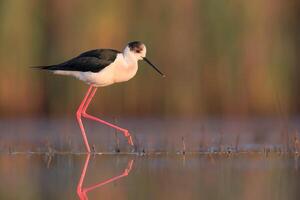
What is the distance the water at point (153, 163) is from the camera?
22.5 feet

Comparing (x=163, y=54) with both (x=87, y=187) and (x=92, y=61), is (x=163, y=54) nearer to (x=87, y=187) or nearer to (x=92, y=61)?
(x=92, y=61)

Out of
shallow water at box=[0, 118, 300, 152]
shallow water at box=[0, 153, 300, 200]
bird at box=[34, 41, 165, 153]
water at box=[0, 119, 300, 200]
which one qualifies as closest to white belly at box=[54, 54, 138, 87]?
bird at box=[34, 41, 165, 153]

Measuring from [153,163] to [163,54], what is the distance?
4.31 m

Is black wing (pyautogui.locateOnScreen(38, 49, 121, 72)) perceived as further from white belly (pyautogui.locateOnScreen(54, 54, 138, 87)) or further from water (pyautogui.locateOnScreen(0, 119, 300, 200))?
water (pyautogui.locateOnScreen(0, 119, 300, 200))

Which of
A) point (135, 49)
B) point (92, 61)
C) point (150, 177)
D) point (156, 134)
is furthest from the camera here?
point (156, 134)

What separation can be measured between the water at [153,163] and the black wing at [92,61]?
76cm

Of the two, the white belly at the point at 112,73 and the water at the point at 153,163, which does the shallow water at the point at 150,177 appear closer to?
the water at the point at 153,163

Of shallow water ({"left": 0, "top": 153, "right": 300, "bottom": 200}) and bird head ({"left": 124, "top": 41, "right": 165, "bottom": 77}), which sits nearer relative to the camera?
shallow water ({"left": 0, "top": 153, "right": 300, "bottom": 200})

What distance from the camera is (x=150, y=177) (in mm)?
7500

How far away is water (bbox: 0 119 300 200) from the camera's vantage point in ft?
22.5

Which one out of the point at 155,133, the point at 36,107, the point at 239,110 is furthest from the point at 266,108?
the point at 36,107

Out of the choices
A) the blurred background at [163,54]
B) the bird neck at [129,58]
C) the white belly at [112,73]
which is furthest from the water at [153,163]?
the bird neck at [129,58]

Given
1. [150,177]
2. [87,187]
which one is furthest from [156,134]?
[87,187]

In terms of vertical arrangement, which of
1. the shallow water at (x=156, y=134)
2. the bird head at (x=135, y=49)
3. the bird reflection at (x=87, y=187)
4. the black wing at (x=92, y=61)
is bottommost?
the bird reflection at (x=87, y=187)
